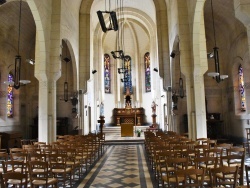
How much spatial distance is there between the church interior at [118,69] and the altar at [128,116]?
360 centimetres

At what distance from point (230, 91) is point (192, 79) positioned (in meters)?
6.79

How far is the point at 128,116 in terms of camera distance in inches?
1102

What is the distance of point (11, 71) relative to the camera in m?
16.2

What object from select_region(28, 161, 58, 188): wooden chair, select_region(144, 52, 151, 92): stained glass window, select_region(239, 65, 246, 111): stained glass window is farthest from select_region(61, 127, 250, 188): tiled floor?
select_region(144, 52, 151, 92): stained glass window

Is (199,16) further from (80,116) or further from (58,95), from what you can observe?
(58,95)

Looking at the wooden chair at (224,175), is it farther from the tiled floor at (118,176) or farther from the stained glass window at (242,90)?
the stained glass window at (242,90)

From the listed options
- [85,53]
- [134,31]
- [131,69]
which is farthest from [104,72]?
[85,53]

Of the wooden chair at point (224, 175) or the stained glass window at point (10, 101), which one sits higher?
the stained glass window at point (10, 101)

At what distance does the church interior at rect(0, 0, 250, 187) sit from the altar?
3.60 meters

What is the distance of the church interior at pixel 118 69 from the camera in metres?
11.2

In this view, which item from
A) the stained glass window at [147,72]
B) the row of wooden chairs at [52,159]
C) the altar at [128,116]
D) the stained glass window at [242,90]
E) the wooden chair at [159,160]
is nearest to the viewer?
the row of wooden chairs at [52,159]

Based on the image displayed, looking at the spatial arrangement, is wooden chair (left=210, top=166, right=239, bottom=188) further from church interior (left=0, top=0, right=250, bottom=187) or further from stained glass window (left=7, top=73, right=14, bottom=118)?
stained glass window (left=7, top=73, right=14, bottom=118)

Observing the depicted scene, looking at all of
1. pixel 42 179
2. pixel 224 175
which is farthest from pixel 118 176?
pixel 224 175

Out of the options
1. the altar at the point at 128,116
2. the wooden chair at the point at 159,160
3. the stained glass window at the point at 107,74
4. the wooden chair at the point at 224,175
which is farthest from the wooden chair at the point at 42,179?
the stained glass window at the point at 107,74
